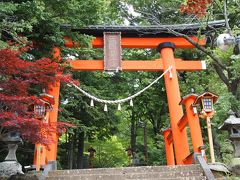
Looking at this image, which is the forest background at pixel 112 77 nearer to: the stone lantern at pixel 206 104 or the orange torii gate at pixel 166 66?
the orange torii gate at pixel 166 66

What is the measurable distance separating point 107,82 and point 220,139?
577 cm

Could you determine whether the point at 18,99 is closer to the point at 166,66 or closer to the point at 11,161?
the point at 11,161

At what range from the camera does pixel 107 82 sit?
15578mm

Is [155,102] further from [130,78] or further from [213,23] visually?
[213,23]

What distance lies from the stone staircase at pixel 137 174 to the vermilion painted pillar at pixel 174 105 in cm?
292

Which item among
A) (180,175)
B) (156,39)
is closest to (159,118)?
(156,39)

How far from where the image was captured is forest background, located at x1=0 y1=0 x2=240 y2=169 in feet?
25.5

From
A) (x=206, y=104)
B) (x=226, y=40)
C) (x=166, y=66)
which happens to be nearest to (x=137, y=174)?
(x=206, y=104)

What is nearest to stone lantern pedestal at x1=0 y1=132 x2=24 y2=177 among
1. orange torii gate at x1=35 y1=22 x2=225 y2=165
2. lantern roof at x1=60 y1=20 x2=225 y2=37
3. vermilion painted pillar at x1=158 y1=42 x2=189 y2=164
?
orange torii gate at x1=35 y1=22 x2=225 y2=165

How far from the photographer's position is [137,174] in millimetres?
6879

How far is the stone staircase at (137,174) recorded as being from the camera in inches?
265

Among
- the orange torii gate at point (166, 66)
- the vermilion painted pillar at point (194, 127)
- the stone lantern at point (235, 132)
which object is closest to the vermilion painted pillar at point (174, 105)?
the orange torii gate at point (166, 66)

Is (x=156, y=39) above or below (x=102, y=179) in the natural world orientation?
above

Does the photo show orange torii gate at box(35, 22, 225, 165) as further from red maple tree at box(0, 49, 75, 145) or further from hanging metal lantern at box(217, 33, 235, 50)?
hanging metal lantern at box(217, 33, 235, 50)
